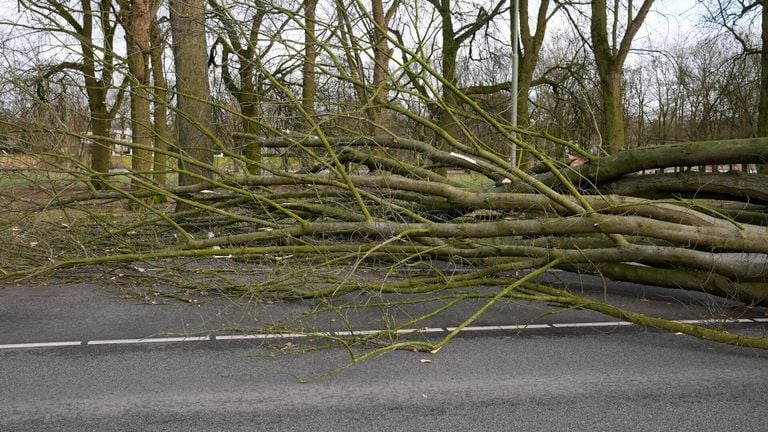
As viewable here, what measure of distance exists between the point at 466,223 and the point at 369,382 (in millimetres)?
2396

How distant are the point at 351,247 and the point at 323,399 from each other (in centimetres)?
235

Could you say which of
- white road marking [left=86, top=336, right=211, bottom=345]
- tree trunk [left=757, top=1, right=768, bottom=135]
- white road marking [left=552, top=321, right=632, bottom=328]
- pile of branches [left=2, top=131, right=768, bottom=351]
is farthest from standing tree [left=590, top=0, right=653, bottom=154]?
white road marking [left=86, top=336, right=211, bottom=345]

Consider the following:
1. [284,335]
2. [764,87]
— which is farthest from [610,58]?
[284,335]

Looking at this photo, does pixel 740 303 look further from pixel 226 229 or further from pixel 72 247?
pixel 72 247

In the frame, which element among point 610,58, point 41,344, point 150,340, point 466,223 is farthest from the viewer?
point 610,58

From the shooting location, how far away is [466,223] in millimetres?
6781

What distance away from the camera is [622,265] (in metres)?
7.93

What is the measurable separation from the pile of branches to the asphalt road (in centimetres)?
38

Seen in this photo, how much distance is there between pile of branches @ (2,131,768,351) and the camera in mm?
6223

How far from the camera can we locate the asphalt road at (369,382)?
4.19 meters

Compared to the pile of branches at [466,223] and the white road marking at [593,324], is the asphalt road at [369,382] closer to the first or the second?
the white road marking at [593,324]

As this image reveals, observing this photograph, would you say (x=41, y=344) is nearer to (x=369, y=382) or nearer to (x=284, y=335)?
(x=284, y=335)

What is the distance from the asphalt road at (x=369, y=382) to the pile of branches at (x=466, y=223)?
1.24ft

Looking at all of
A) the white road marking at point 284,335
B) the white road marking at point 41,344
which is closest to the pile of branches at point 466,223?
the white road marking at point 284,335
